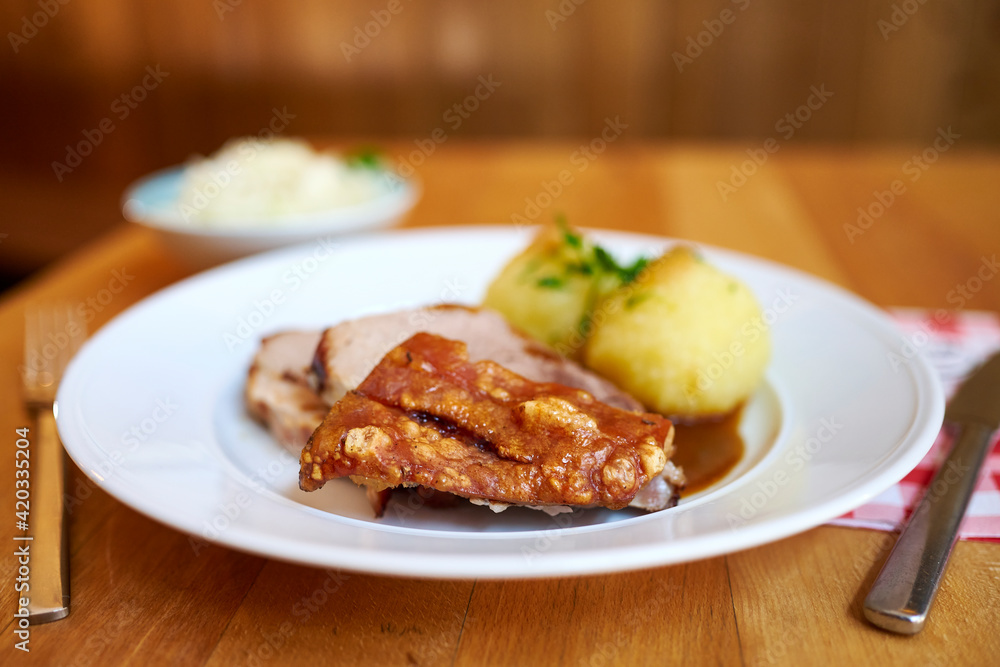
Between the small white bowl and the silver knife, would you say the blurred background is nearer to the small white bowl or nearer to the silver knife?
the small white bowl

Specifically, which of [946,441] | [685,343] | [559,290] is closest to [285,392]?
[559,290]

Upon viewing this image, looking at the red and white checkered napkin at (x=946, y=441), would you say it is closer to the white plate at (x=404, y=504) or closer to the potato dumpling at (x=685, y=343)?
the white plate at (x=404, y=504)

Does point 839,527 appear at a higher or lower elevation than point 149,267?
higher

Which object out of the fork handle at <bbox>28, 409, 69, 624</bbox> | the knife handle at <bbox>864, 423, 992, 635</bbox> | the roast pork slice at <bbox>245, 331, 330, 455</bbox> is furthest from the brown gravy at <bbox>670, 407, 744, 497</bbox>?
the fork handle at <bbox>28, 409, 69, 624</bbox>

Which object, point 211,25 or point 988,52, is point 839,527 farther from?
point 211,25

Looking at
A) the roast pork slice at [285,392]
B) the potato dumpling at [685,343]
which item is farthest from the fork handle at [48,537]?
the potato dumpling at [685,343]

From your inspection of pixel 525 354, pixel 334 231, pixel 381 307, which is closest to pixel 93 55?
pixel 334 231

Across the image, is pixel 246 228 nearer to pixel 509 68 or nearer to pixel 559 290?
pixel 559 290

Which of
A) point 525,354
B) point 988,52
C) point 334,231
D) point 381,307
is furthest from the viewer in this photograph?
point 988,52
